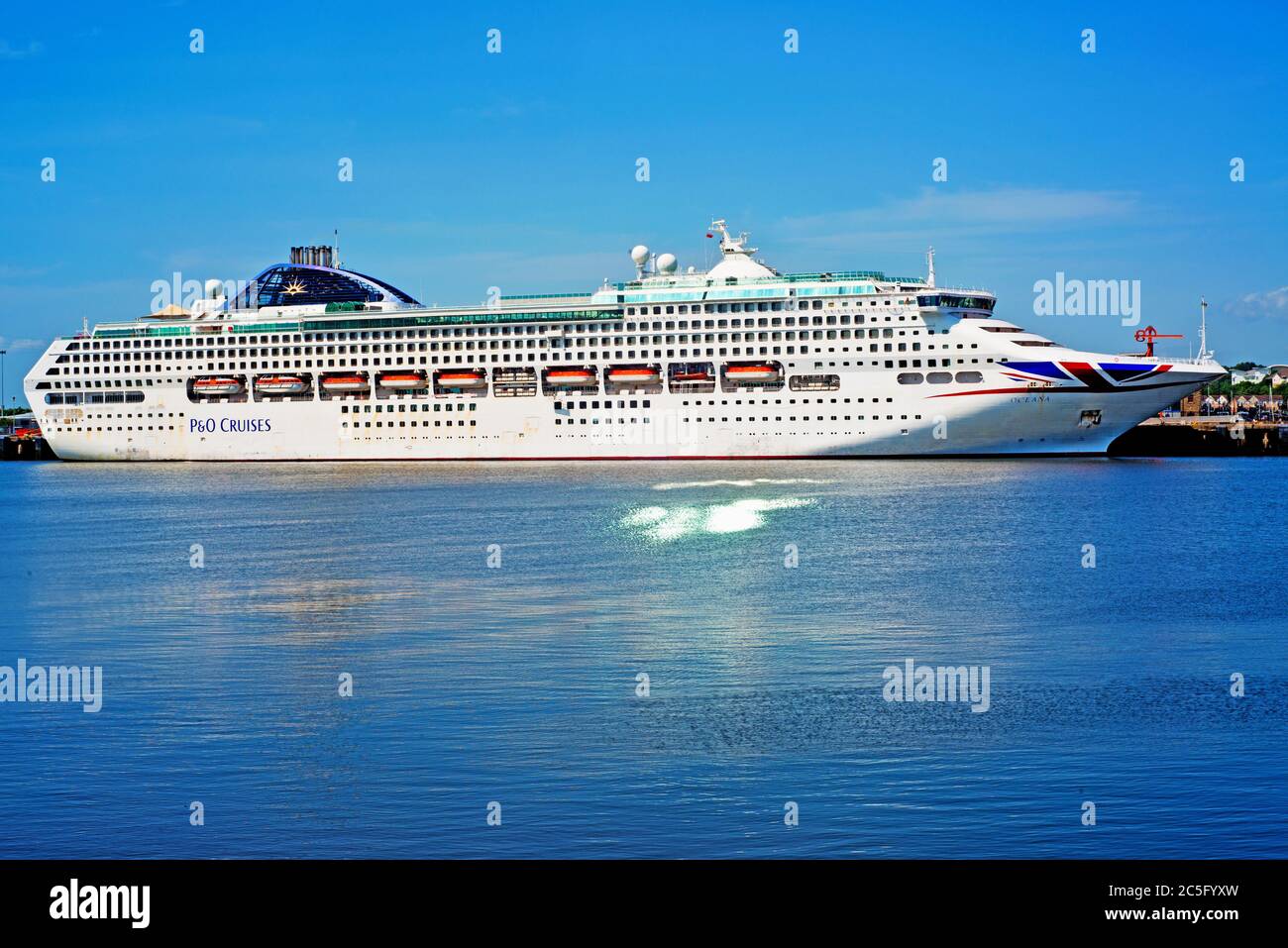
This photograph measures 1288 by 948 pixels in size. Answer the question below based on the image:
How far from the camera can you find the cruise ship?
8100 cm

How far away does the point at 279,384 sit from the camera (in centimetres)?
9906

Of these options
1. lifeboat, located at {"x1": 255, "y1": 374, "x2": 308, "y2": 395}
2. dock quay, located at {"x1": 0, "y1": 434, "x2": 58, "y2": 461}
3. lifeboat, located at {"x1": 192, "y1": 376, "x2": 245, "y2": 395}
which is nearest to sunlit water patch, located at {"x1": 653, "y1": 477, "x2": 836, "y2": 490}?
lifeboat, located at {"x1": 255, "y1": 374, "x2": 308, "y2": 395}

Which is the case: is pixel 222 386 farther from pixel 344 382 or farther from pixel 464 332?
pixel 464 332

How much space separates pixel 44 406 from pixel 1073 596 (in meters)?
89.9

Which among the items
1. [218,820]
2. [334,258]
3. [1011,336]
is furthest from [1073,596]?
[334,258]

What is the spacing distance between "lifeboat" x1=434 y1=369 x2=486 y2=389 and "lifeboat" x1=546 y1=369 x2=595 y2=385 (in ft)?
15.5

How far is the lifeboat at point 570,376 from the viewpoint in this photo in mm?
91312

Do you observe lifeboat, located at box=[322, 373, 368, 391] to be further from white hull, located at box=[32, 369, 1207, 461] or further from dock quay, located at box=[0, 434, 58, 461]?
dock quay, located at box=[0, 434, 58, 461]

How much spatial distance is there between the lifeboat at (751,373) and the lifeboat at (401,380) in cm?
2040

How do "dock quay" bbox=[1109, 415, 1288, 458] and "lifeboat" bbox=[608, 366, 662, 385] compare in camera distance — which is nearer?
"lifeboat" bbox=[608, 366, 662, 385]

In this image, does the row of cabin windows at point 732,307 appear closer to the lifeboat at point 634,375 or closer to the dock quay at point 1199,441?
the lifeboat at point 634,375

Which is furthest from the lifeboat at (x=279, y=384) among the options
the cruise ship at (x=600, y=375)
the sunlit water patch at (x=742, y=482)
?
the sunlit water patch at (x=742, y=482)

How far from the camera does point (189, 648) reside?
27734 millimetres
